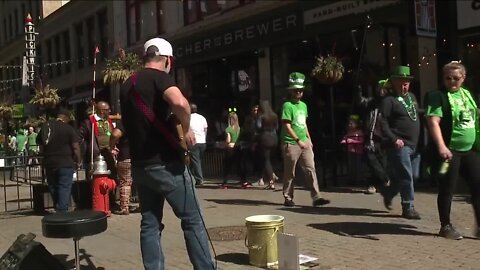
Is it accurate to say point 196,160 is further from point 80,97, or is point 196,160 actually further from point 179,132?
point 80,97

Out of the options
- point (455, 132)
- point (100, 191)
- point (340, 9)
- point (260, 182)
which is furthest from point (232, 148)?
point (455, 132)

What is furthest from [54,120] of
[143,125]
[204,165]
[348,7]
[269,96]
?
[269,96]

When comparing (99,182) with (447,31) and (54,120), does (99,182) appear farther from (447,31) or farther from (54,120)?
(447,31)

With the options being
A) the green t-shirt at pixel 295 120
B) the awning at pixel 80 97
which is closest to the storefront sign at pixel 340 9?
the green t-shirt at pixel 295 120

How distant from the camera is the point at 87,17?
29.6m

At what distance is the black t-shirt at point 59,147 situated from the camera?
793cm

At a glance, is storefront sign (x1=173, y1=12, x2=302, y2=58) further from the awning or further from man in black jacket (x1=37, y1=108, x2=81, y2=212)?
the awning

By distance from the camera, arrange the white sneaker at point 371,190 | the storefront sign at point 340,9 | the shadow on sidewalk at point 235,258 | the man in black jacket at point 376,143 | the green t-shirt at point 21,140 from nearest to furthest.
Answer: the shadow on sidewalk at point 235,258, the man in black jacket at point 376,143, the white sneaker at point 371,190, the storefront sign at point 340,9, the green t-shirt at point 21,140

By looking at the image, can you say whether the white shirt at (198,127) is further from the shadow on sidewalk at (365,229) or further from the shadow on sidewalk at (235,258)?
the shadow on sidewalk at (235,258)

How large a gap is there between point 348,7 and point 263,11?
3.61 metres

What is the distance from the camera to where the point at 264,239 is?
5.30m

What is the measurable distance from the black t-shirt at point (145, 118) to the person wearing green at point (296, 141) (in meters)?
4.05

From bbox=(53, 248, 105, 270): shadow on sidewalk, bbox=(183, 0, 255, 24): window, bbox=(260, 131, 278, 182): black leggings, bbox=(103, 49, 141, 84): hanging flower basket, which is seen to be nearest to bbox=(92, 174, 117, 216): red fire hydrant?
bbox=(53, 248, 105, 270): shadow on sidewalk

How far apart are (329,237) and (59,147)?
392cm
